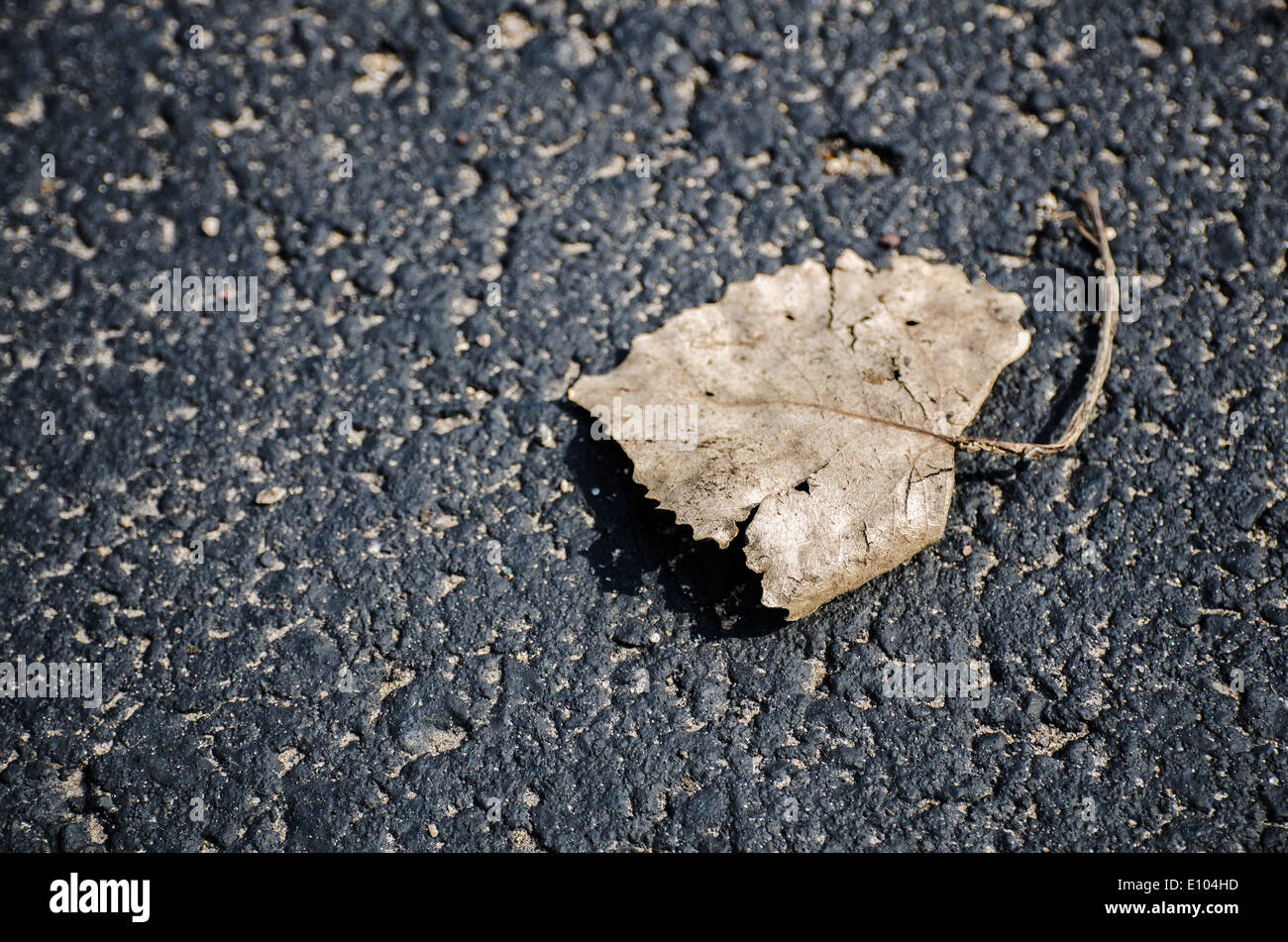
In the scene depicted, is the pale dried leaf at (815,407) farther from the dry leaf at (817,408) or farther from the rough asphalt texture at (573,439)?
the rough asphalt texture at (573,439)

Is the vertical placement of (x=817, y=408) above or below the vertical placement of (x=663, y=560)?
above

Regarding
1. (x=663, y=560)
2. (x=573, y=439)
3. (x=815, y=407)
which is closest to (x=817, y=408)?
(x=815, y=407)

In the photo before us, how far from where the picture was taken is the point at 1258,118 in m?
2.36

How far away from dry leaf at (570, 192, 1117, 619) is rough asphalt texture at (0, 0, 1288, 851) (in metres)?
0.14

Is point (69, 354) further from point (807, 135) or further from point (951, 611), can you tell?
point (951, 611)

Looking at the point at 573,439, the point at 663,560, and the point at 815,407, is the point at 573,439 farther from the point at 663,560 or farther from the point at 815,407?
the point at 815,407

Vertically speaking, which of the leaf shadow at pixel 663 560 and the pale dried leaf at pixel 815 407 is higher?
the pale dried leaf at pixel 815 407

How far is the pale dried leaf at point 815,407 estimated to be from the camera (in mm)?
1774

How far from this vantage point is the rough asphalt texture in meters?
1.76

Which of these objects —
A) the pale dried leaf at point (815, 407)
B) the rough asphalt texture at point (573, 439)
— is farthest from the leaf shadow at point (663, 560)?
the pale dried leaf at point (815, 407)

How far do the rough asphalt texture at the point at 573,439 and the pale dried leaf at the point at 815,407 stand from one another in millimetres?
145

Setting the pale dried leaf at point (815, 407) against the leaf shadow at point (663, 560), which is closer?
the pale dried leaf at point (815, 407)

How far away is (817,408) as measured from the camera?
6.14 ft
